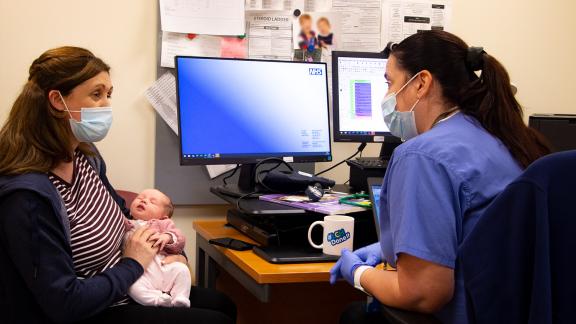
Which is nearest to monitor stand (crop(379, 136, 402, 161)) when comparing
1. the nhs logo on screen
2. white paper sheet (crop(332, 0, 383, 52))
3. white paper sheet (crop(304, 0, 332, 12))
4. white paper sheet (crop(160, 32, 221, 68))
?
the nhs logo on screen

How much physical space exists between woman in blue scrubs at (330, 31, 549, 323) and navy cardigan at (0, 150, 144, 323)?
1.98ft

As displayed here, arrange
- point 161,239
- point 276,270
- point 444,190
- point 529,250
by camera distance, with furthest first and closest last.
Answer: point 161,239 < point 276,270 < point 444,190 < point 529,250

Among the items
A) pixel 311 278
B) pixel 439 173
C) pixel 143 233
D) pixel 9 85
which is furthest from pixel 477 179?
pixel 9 85

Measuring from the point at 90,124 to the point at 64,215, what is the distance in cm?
26

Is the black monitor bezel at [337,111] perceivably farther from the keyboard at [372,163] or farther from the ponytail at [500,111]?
the ponytail at [500,111]

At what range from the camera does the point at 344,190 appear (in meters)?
2.16

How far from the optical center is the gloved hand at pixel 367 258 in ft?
4.82

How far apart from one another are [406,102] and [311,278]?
1.62 ft

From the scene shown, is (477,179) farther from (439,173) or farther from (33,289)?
(33,289)

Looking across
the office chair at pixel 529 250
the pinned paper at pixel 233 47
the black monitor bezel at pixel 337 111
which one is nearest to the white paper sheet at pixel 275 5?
the pinned paper at pixel 233 47

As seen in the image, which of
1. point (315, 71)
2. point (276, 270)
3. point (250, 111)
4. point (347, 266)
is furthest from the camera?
point (315, 71)

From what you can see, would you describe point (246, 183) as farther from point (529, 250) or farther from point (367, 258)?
point (529, 250)

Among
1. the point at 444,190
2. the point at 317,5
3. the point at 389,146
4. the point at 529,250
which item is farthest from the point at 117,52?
the point at 529,250

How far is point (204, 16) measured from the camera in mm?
2227
